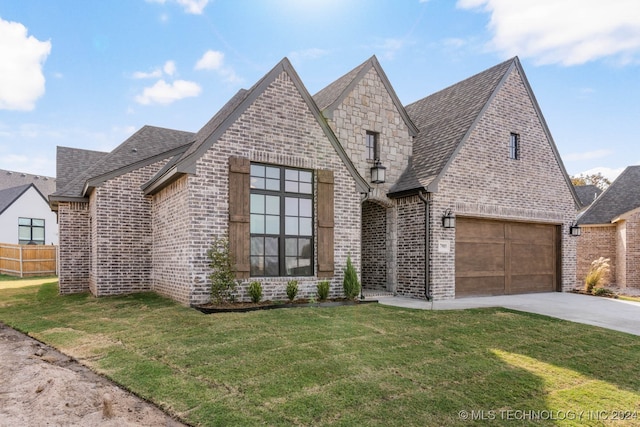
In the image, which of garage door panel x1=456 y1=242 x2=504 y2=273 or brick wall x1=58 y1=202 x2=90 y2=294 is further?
brick wall x1=58 y1=202 x2=90 y2=294

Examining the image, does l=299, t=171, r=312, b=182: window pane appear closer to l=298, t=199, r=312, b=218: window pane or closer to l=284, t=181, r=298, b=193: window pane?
l=284, t=181, r=298, b=193: window pane

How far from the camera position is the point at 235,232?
8617mm

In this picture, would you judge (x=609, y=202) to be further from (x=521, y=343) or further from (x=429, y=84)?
(x=521, y=343)

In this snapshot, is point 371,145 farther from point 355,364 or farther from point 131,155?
point 355,364

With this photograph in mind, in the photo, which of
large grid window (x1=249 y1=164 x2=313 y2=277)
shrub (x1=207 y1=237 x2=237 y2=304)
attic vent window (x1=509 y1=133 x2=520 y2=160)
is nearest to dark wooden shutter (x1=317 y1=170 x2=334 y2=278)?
large grid window (x1=249 y1=164 x2=313 y2=277)

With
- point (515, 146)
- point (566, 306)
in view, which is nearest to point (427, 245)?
point (566, 306)

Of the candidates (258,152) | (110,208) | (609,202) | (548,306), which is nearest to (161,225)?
(110,208)

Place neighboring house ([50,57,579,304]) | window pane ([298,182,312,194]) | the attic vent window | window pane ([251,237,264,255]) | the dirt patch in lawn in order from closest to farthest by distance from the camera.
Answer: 1. the dirt patch in lawn
2. neighboring house ([50,57,579,304])
3. window pane ([251,237,264,255])
4. window pane ([298,182,312,194])
5. the attic vent window

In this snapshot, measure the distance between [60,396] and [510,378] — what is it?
16.5ft

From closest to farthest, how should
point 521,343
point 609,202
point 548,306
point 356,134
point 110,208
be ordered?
1. point 521,343
2. point 548,306
3. point 110,208
4. point 356,134
5. point 609,202

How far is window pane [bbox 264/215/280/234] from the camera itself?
9.15 metres

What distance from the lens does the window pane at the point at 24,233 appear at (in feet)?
92.0

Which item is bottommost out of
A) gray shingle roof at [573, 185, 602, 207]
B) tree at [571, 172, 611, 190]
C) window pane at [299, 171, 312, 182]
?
window pane at [299, 171, 312, 182]

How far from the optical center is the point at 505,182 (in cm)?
1262
